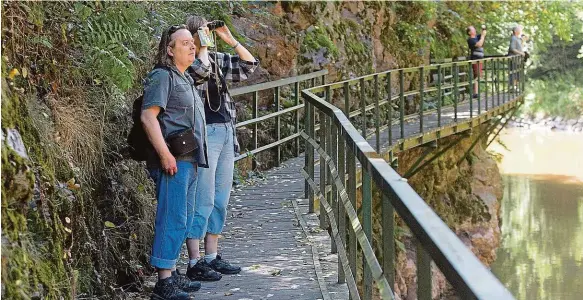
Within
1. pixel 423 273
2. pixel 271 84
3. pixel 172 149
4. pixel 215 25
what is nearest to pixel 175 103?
pixel 172 149

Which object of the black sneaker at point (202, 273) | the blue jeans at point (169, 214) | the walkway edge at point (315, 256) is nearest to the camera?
the blue jeans at point (169, 214)

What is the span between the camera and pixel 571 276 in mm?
25188

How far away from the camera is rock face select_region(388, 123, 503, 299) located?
20.5 meters

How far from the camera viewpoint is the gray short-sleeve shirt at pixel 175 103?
555 cm

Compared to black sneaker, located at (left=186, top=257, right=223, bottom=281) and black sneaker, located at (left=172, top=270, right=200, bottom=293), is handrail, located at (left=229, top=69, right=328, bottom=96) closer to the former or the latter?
black sneaker, located at (left=186, top=257, right=223, bottom=281)

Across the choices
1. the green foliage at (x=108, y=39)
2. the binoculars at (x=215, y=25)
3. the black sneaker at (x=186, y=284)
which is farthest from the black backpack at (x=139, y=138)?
the binoculars at (x=215, y=25)

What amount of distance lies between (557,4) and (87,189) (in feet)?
85.6

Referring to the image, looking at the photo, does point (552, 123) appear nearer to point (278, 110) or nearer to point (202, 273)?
point (278, 110)

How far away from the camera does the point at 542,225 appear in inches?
1208

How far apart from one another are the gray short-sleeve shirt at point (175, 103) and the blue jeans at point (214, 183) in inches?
21.4

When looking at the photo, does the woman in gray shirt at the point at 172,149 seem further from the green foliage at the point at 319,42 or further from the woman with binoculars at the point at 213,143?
the green foliage at the point at 319,42

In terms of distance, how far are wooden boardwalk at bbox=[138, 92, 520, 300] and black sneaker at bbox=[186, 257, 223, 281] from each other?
0.04 metres

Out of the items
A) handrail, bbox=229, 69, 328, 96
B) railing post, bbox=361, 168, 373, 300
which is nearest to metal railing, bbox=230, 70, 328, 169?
handrail, bbox=229, 69, 328, 96

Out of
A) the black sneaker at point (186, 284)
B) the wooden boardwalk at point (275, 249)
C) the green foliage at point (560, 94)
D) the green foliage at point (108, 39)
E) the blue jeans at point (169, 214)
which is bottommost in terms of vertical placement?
the green foliage at point (560, 94)
